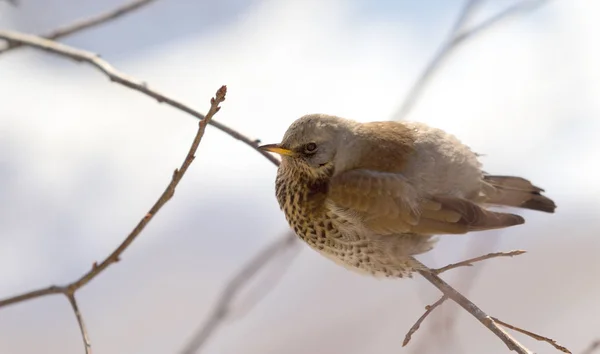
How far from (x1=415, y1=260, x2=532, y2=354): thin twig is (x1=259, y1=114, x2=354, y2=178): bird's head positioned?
260mm

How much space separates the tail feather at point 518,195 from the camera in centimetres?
120

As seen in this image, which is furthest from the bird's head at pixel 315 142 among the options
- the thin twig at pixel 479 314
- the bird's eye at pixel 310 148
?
the thin twig at pixel 479 314

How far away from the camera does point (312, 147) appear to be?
121 cm

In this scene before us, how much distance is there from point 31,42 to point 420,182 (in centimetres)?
71

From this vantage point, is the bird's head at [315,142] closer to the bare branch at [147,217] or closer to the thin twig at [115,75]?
the thin twig at [115,75]

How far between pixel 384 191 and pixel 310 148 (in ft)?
0.53

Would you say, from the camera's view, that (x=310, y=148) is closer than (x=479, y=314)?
No

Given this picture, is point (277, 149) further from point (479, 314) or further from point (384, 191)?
point (479, 314)

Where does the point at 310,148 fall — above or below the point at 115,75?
below

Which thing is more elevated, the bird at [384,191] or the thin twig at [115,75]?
the thin twig at [115,75]

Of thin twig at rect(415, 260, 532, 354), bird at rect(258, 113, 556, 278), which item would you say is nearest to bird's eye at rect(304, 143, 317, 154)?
bird at rect(258, 113, 556, 278)

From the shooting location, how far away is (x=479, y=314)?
0.97 m

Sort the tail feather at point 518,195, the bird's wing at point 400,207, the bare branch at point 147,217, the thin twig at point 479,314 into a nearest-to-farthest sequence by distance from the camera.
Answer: the bare branch at point 147,217 → the thin twig at point 479,314 → the bird's wing at point 400,207 → the tail feather at point 518,195

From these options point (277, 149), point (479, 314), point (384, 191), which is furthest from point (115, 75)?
point (479, 314)
